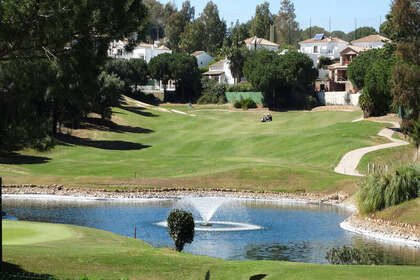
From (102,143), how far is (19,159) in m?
21.5

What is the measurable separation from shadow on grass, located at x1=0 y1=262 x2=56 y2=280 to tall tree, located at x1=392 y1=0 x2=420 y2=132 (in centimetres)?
5211

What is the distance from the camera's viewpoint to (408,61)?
70.9 m

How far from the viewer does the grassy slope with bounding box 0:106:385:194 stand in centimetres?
5953

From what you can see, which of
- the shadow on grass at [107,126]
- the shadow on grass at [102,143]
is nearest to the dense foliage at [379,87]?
the shadow on grass at [102,143]

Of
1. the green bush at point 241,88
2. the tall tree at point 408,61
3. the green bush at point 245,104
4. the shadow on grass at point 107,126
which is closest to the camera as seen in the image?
the tall tree at point 408,61

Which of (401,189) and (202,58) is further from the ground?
(202,58)

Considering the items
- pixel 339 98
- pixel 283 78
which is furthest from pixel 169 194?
pixel 339 98

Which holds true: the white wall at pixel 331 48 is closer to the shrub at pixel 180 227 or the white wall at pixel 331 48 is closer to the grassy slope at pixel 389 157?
the grassy slope at pixel 389 157

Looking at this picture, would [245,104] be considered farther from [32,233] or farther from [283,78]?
[32,233]

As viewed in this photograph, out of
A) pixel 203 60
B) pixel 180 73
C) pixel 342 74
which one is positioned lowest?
pixel 342 74

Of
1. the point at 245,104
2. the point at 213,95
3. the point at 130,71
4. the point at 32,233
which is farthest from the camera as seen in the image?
the point at 213,95

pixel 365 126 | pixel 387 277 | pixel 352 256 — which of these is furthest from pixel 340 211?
pixel 365 126

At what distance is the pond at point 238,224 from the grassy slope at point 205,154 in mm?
5376

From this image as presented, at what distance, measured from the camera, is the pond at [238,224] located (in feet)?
118
